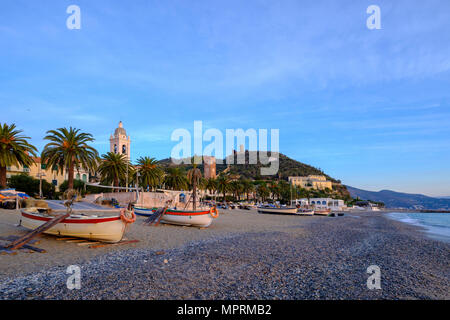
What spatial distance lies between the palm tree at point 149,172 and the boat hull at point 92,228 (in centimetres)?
3263

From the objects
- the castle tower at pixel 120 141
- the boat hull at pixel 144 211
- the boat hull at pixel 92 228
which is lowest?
the boat hull at pixel 144 211

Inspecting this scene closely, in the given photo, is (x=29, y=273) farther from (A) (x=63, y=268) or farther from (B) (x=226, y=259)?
(B) (x=226, y=259)

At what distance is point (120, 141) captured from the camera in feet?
295

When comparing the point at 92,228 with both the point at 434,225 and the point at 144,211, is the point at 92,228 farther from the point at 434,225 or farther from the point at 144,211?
the point at 434,225

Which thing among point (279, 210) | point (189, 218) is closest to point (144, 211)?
point (189, 218)

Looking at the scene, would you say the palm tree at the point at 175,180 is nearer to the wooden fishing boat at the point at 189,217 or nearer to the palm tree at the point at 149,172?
the palm tree at the point at 149,172

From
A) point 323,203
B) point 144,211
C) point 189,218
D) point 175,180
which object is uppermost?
point 175,180

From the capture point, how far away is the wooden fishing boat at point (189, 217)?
967 inches

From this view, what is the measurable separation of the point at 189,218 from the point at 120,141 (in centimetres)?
7284

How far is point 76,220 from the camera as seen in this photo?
14523mm

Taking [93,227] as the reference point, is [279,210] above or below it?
below

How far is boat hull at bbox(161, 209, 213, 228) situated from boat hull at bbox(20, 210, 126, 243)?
985 cm

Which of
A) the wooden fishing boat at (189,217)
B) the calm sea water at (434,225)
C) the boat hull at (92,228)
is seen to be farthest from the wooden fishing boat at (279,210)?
the boat hull at (92,228)
